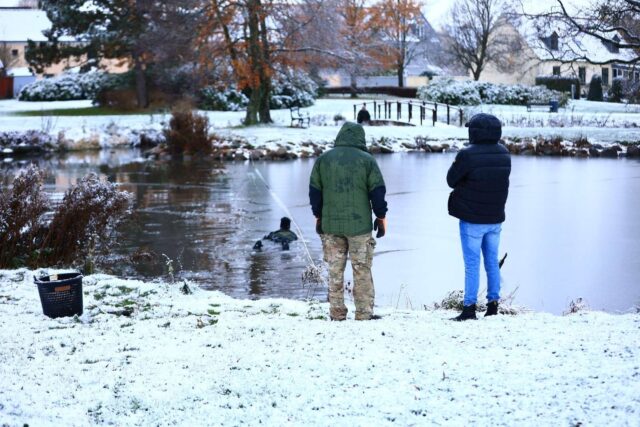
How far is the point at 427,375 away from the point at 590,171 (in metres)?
20.3

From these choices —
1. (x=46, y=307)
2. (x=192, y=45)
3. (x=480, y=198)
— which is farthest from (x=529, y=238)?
(x=192, y=45)

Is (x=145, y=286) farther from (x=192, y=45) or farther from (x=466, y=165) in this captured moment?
(x=192, y=45)

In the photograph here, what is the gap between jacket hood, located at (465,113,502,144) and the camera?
7.79 meters

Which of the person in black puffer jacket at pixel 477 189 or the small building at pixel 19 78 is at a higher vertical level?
the small building at pixel 19 78

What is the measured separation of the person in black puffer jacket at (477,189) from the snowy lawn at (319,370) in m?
0.57

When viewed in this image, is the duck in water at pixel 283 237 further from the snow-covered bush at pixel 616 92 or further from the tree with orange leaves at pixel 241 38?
the snow-covered bush at pixel 616 92

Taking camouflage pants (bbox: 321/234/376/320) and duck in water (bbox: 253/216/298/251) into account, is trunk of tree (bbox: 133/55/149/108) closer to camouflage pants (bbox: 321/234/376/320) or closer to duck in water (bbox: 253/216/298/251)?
duck in water (bbox: 253/216/298/251)

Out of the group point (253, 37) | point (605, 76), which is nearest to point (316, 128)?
point (253, 37)

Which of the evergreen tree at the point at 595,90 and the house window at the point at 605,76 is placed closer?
the evergreen tree at the point at 595,90

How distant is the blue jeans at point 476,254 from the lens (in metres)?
7.91

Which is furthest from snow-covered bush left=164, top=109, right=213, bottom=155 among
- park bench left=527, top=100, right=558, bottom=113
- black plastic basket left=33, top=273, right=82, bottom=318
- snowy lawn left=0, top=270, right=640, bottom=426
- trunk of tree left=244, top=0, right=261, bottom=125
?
snowy lawn left=0, top=270, right=640, bottom=426

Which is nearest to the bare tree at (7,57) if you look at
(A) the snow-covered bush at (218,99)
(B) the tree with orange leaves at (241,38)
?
(A) the snow-covered bush at (218,99)

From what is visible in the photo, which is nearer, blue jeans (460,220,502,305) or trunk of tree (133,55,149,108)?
blue jeans (460,220,502,305)

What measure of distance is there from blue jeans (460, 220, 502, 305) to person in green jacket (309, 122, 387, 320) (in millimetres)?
794
